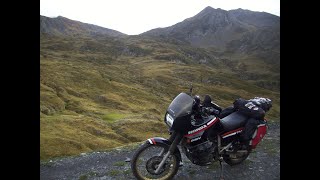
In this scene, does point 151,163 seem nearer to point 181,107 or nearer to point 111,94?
point 181,107

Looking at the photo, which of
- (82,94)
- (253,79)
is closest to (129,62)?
(253,79)

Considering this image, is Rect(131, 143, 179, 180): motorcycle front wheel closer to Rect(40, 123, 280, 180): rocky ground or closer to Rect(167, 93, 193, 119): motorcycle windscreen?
Rect(40, 123, 280, 180): rocky ground

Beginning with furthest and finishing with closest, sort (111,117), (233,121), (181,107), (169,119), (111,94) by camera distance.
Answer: (111,94)
(111,117)
(233,121)
(169,119)
(181,107)

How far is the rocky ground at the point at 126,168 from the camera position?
1178cm

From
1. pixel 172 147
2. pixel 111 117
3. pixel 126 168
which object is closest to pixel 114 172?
pixel 126 168

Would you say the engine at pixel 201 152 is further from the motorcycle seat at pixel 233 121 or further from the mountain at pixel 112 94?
the mountain at pixel 112 94

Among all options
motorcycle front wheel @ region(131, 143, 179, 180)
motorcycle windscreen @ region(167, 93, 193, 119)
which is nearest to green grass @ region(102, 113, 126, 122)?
motorcycle front wheel @ region(131, 143, 179, 180)

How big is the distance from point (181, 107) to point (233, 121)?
2114 millimetres

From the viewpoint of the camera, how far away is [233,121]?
11352mm
